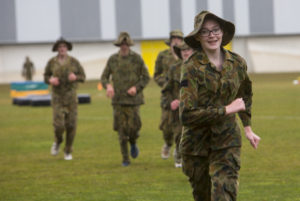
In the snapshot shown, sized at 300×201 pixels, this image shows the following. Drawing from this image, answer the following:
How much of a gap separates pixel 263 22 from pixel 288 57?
4154 millimetres

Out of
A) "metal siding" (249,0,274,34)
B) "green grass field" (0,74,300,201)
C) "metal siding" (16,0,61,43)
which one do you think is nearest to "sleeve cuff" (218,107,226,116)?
"green grass field" (0,74,300,201)

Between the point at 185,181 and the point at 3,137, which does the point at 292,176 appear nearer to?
the point at 185,181

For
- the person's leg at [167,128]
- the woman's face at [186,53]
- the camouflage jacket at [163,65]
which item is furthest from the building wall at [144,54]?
the woman's face at [186,53]

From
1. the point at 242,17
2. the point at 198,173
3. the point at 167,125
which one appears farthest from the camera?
the point at 242,17

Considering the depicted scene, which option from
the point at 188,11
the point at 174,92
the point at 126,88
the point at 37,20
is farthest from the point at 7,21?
the point at 174,92

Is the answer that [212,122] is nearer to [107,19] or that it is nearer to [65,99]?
[65,99]

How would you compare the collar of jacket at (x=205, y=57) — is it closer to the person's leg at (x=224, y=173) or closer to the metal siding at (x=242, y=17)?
the person's leg at (x=224, y=173)

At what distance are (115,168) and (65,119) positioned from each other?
198cm

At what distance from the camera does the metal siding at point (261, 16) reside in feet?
193

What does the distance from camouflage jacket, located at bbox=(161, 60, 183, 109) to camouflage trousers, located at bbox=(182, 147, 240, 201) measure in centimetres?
507

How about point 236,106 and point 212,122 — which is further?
point 212,122

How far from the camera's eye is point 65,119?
44.4ft

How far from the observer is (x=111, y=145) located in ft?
50.7

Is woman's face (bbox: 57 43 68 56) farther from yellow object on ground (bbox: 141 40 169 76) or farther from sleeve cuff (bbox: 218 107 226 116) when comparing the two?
yellow object on ground (bbox: 141 40 169 76)
